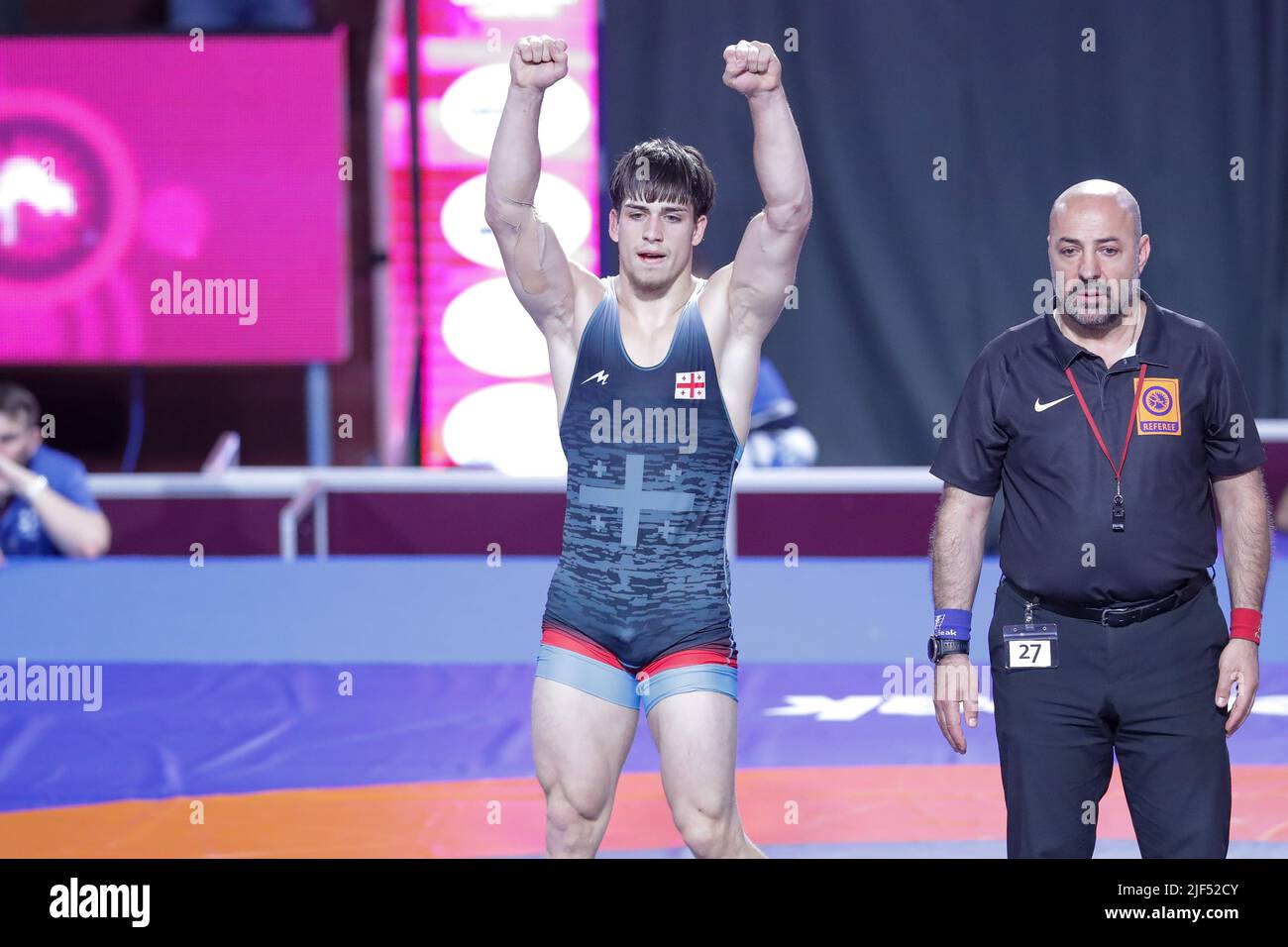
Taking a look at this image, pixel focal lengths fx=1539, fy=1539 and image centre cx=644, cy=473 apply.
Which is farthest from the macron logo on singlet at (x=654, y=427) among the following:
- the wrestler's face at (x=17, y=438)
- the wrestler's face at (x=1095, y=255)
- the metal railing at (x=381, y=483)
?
the metal railing at (x=381, y=483)

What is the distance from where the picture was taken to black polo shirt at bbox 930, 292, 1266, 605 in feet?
9.24

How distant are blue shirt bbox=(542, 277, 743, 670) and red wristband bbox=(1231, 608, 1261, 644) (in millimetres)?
947

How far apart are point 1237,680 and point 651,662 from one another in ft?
3.54

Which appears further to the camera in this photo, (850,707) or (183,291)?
(183,291)

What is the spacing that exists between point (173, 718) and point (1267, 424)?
5055 millimetres

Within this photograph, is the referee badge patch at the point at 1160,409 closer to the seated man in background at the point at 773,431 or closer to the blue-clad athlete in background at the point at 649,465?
the blue-clad athlete in background at the point at 649,465

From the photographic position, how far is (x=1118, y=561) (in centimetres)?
281

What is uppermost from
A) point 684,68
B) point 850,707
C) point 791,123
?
point 684,68

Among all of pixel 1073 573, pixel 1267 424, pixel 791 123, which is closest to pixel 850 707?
pixel 1073 573

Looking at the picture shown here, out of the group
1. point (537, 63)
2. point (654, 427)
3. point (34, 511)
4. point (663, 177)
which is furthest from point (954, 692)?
point (34, 511)

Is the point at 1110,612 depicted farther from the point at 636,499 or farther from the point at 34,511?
the point at 34,511

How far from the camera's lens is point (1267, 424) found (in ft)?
23.3
